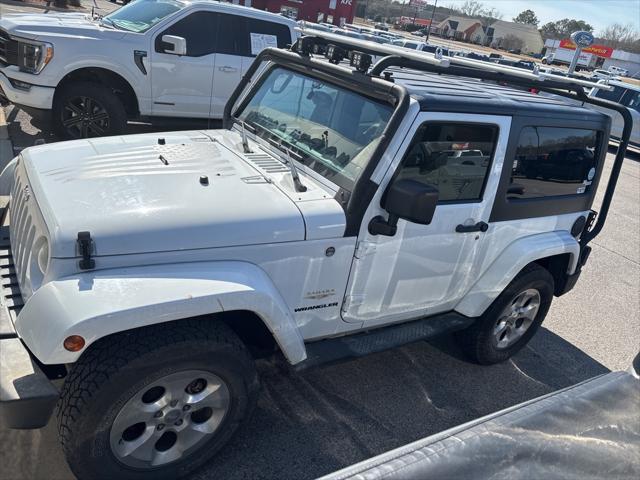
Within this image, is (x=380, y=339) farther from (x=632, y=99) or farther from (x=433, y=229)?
(x=632, y=99)

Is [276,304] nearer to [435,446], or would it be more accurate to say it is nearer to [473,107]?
[435,446]

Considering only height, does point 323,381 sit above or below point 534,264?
below

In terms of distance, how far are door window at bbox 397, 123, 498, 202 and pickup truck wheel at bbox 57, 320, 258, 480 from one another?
134cm

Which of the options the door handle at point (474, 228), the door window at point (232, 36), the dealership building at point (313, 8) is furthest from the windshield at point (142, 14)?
the dealership building at point (313, 8)

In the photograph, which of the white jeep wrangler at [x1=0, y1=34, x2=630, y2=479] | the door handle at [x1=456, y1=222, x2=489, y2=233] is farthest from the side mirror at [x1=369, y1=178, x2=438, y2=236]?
the door handle at [x1=456, y1=222, x2=489, y2=233]

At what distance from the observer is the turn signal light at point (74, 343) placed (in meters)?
2.15

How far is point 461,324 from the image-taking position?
3807 mm

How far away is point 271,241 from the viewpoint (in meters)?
2.70

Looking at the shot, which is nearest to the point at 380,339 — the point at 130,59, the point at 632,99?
the point at 130,59

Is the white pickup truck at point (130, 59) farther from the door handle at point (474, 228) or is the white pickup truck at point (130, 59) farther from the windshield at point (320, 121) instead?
the door handle at point (474, 228)

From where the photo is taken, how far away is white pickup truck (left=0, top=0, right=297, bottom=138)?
6.60 meters

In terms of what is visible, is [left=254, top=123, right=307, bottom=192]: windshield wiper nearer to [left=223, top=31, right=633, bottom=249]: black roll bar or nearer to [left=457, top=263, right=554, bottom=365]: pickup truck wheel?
[left=223, top=31, right=633, bottom=249]: black roll bar

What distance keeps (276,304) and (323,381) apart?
1.29 m

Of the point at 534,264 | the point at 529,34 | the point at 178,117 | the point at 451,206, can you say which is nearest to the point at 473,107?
the point at 451,206
